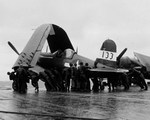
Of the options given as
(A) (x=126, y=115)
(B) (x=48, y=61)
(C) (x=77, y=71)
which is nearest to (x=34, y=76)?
(C) (x=77, y=71)

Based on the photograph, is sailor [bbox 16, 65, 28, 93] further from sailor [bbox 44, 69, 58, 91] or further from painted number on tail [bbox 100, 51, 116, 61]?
painted number on tail [bbox 100, 51, 116, 61]

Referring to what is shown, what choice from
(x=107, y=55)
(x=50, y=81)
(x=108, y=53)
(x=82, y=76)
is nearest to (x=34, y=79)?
(x=50, y=81)

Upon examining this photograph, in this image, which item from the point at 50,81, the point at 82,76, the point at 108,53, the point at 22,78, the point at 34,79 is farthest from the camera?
the point at 108,53

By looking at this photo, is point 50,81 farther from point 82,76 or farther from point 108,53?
point 108,53

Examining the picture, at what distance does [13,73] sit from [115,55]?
46.9ft

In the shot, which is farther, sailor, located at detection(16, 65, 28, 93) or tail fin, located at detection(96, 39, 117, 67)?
tail fin, located at detection(96, 39, 117, 67)

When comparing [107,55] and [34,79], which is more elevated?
[107,55]

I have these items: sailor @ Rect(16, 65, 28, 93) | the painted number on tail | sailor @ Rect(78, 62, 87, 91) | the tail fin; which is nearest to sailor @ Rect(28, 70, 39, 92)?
sailor @ Rect(16, 65, 28, 93)

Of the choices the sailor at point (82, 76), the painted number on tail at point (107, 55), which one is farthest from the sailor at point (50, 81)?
the painted number on tail at point (107, 55)

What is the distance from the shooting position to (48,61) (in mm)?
28766

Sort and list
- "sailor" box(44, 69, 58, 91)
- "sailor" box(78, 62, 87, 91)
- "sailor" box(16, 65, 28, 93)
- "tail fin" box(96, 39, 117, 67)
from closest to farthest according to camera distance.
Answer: "sailor" box(16, 65, 28, 93) → "sailor" box(44, 69, 58, 91) → "sailor" box(78, 62, 87, 91) → "tail fin" box(96, 39, 117, 67)

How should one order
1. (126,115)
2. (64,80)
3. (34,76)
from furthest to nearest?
(64,80)
(34,76)
(126,115)

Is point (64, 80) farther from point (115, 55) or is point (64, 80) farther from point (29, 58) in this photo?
point (115, 55)

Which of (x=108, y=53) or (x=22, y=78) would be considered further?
(x=108, y=53)
